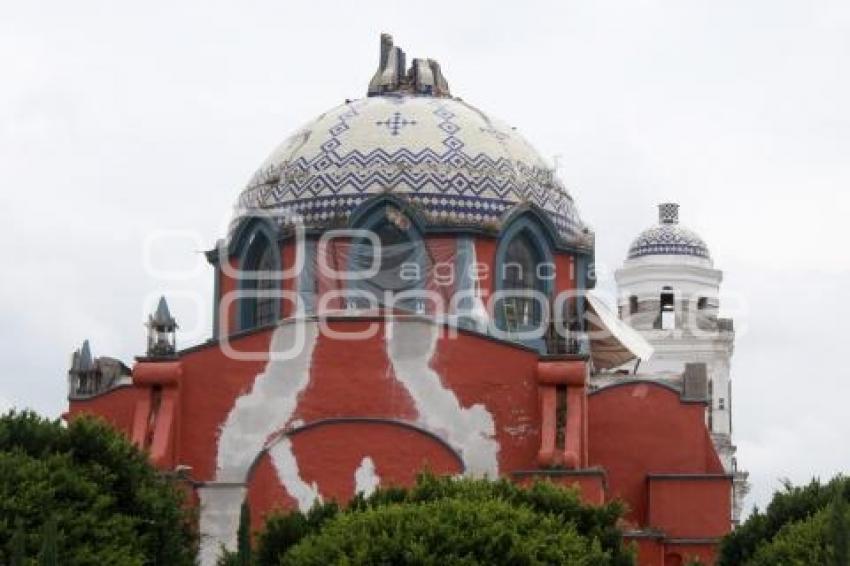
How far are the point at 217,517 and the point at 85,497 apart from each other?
3.89m

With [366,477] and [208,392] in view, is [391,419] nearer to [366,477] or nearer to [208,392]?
[366,477]

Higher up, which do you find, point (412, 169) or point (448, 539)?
point (412, 169)

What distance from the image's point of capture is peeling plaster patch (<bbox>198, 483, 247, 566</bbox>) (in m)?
27.4

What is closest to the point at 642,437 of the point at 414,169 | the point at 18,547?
the point at 414,169

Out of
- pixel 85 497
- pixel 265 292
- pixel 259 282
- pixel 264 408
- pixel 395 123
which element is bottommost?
pixel 85 497

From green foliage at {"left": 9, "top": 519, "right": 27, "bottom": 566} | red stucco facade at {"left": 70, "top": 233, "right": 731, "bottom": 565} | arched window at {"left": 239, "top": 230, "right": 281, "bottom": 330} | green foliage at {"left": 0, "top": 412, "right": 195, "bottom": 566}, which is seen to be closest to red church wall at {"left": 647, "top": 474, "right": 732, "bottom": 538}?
red stucco facade at {"left": 70, "top": 233, "right": 731, "bottom": 565}

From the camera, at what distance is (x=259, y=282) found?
3356cm

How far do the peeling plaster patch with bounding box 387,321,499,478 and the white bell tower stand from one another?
21922 mm

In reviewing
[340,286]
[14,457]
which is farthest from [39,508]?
[340,286]

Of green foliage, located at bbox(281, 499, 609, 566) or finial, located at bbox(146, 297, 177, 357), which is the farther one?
finial, located at bbox(146, 297, 177, 357)

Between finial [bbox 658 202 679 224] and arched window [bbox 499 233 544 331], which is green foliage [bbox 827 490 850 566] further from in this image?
finial [bbox 658 202 679 224]

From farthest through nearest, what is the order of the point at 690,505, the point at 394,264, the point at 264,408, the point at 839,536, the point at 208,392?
the point at 394,264
the point at 690,505
the point at 208,392
the point at 264,408
the point at 839,536

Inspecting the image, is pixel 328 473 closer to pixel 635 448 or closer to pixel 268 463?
pixel 268 463

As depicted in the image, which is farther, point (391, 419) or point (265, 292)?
point (265, 292)
